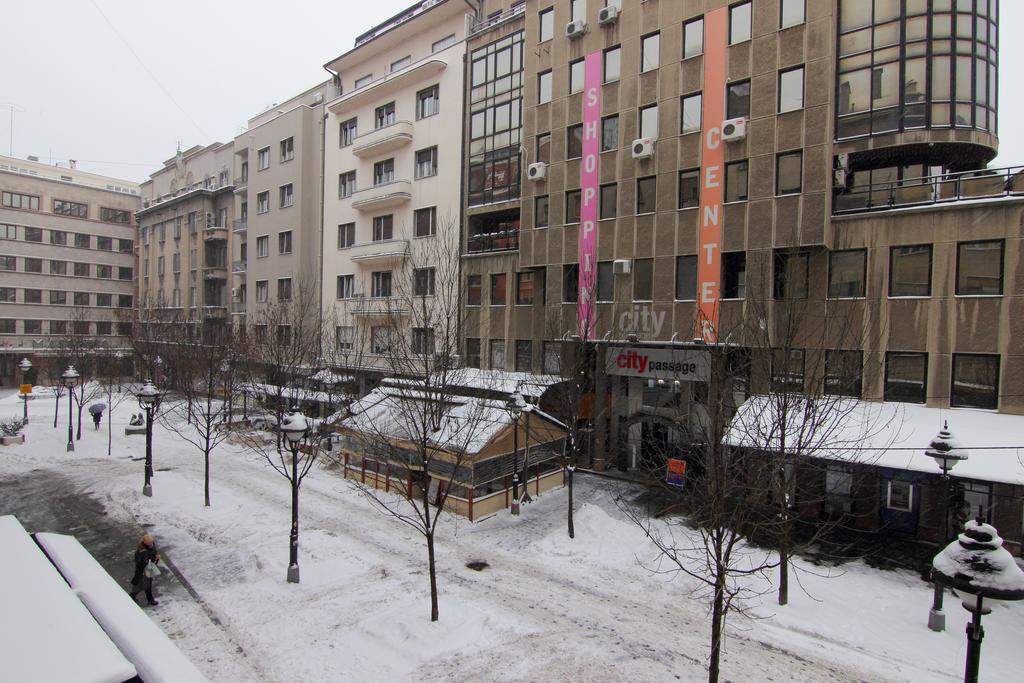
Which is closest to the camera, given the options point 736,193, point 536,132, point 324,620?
point 324,620

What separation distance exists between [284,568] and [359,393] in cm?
2024

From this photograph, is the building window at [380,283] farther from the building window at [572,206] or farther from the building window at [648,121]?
the building window at [648,121]

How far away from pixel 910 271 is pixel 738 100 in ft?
28.1

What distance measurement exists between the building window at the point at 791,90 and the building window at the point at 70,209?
225 feet

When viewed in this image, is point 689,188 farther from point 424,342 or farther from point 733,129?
point 424,342

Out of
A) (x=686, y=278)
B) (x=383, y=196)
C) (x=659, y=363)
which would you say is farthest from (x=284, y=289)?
(x=686, y=278)

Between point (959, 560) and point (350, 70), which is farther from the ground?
point (350, 70)

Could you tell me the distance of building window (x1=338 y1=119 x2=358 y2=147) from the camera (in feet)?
124

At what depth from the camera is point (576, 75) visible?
25031 mm

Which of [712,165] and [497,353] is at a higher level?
[712,165]

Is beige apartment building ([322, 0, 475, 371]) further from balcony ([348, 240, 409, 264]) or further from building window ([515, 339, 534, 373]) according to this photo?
building window ([515, 339, 534, 373])

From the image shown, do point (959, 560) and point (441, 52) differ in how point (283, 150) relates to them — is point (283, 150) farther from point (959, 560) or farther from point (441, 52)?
point (959, 560)

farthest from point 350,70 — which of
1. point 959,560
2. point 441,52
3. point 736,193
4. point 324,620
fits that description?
point 959,560

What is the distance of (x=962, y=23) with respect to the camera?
18.4 metres
